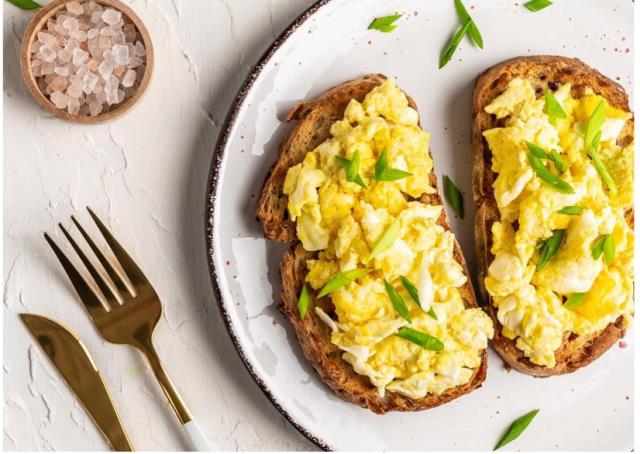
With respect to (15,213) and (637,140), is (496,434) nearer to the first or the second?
(637,140)

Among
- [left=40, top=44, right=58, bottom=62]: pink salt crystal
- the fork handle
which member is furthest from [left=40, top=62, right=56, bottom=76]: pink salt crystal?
the fork handle

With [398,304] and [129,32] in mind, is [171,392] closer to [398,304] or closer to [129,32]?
[398,304]

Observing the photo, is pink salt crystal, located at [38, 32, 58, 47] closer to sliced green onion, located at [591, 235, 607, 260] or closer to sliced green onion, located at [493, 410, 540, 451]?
sliced green onion, located at [591, 235, 607, 260]

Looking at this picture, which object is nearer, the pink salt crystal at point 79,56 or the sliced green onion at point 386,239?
the sliced green onion at point 386,239

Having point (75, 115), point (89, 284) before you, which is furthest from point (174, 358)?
point (75, 115)

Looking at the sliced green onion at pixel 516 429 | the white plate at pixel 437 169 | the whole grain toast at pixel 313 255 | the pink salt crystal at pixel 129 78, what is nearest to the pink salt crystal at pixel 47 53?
the pink salt crystal at pixel 129 78

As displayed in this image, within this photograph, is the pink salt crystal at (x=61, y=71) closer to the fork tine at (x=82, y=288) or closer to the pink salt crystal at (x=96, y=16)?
the pink salt crystal at (x=96, y=16)

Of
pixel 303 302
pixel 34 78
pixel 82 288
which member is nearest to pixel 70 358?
pixel 82 288
